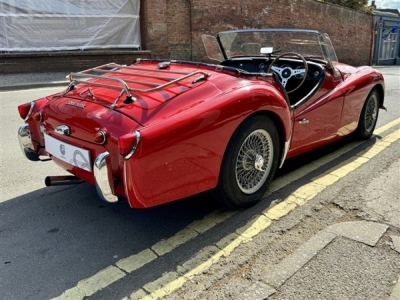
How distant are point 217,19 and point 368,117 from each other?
12.3 m

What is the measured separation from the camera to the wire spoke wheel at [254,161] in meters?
2.95

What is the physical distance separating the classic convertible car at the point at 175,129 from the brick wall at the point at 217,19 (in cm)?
688

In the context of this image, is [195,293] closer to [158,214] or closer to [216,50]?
[158,214]

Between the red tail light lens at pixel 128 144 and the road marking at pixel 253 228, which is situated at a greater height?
the red tail light lens at pixel 128 144

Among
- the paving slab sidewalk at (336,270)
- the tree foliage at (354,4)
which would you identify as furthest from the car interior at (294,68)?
the tree foliage at (354,4)

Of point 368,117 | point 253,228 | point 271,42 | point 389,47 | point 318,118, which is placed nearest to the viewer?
point 253,228

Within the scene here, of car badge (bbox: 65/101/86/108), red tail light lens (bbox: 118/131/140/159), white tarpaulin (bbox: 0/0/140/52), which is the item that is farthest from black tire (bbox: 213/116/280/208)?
white tarpaulin (bbox: 0/0/140/52)

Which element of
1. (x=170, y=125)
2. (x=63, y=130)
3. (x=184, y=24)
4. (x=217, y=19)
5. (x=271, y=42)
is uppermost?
(x=217, y=19)

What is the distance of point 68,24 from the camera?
12.2 meters

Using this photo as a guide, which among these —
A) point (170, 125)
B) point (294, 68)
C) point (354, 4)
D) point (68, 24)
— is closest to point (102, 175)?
point (170, 125)

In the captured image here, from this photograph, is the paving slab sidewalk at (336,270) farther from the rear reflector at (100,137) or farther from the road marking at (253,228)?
the rear reflector at (100,137)

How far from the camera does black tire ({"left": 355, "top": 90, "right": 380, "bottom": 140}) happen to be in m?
4.73

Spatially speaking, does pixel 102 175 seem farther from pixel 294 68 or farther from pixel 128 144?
pixel 294 68

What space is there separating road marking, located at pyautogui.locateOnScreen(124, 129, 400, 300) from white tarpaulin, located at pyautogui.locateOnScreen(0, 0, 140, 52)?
10.6 m
